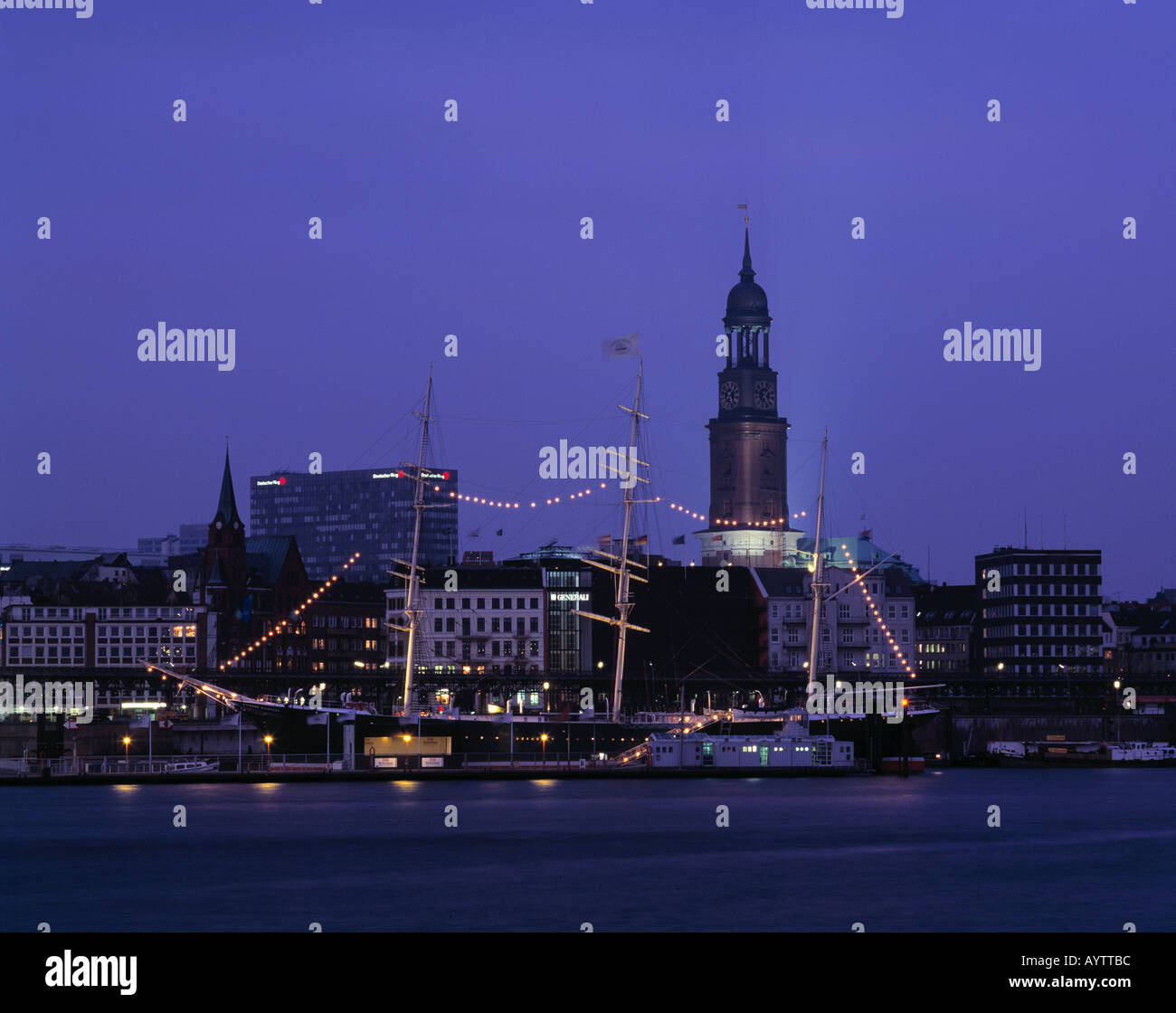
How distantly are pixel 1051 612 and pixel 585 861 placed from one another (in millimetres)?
120575

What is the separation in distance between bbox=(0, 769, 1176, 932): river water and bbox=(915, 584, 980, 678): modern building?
89032 millimetres

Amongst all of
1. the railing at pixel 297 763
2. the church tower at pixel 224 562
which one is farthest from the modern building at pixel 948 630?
the railing at pixel 297 763

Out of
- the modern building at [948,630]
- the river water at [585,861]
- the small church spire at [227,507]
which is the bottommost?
the river water at [585,861]

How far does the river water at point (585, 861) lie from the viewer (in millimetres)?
56375

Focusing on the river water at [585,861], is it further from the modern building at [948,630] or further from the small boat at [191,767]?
the modern building at [948,630]

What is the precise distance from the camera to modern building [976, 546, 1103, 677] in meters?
181

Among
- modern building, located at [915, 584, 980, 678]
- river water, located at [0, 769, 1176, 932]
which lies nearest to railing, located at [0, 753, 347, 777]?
river water, located at [0, 769, 1176, 932]

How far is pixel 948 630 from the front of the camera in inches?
7697

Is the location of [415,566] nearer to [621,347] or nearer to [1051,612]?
[621,347]

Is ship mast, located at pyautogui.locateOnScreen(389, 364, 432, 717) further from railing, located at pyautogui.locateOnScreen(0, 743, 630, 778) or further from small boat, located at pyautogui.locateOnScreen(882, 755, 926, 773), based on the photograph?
small boat, located at pyautogui.locateOnScreen(882, 755, 926, 773)

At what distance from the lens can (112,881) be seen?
209 feet

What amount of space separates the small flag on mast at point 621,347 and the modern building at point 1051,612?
73690mm

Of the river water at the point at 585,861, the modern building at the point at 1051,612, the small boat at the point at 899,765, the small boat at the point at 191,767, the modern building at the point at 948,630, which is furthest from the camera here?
the modern building at the point at 948,630

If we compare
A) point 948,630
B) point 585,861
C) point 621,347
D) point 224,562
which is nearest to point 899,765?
point 621,347
